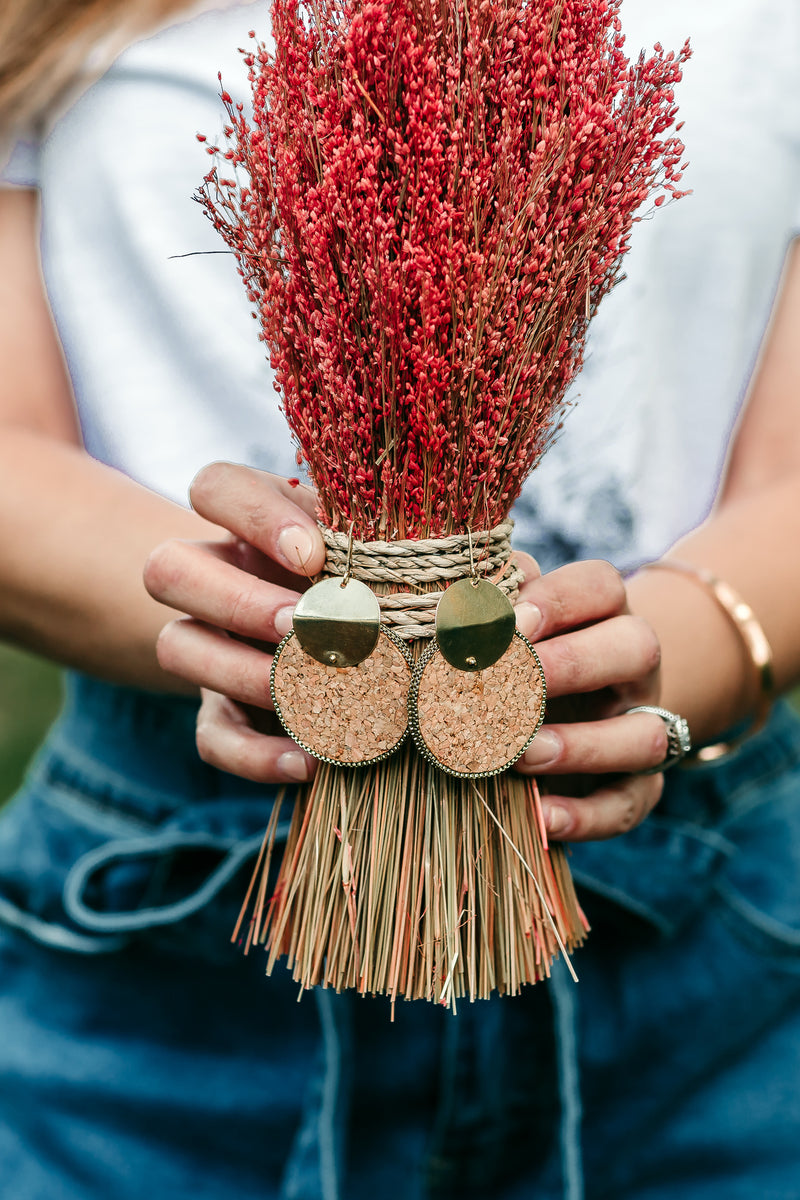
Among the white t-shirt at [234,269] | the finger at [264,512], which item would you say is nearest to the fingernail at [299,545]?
the finger at [264,512]

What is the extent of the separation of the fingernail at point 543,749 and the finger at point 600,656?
0.11 ft

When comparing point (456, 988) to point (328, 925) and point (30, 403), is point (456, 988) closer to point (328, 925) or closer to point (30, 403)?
point (328, 925)

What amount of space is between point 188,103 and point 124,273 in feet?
0.65

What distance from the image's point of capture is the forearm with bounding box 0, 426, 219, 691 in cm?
90

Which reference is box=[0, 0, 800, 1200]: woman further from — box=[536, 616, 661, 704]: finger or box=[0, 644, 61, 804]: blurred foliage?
box=[0, 644, 61, 804]: blurred foliage

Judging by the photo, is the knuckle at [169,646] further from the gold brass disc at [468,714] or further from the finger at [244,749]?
the gold brass disc at [468,714]

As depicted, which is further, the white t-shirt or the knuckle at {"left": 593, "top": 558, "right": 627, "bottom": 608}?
the white t-shirt

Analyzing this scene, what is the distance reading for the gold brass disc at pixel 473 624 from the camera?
62 cm

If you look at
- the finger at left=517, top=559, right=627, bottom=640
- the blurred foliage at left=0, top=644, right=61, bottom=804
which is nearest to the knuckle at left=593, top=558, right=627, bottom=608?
the finger at left=517, top=559, right=627, bottom=640

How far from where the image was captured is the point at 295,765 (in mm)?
703

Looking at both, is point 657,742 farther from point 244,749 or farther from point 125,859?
point 125,859

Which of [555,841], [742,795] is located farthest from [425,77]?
[742,795]

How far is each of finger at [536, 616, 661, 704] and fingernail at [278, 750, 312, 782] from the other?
0.19 m

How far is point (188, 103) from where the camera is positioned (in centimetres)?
103
